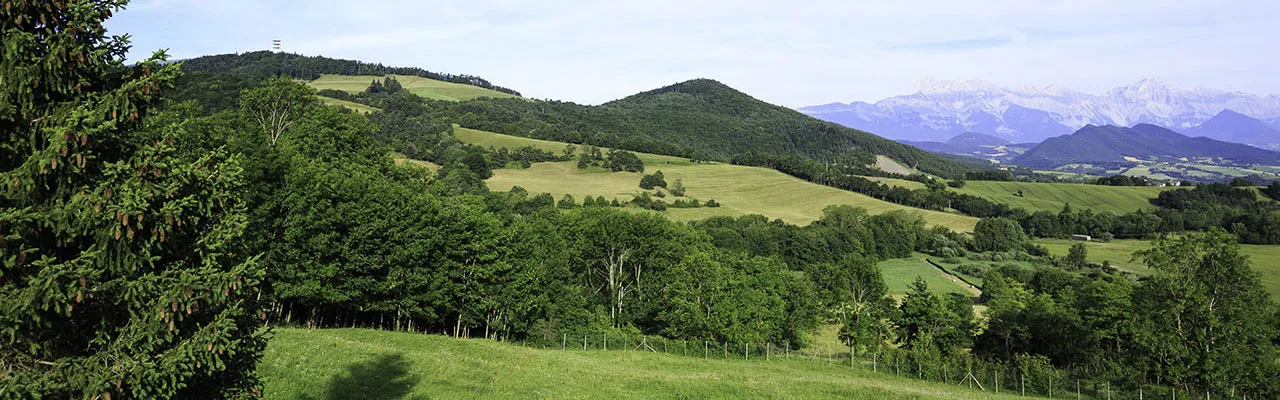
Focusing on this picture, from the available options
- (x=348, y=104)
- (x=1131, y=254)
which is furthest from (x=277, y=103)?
(x=348, y=104)

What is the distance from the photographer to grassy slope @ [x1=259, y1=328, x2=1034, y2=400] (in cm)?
2120

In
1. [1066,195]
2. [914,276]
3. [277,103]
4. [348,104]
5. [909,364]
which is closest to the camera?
[909,364]

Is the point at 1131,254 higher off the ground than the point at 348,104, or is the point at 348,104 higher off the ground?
the point at 348,104

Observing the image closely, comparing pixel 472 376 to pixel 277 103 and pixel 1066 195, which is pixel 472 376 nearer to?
pixel 277 103

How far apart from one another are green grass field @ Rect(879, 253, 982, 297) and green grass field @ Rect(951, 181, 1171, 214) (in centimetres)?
6705

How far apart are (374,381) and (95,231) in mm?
15248

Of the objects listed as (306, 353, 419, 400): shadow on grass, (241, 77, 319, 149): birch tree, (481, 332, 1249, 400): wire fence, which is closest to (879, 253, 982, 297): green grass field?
(481, 332, 1249, 400): wire fence

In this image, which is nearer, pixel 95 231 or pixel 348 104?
pixel 95 231

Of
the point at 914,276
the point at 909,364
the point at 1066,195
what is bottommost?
the point at 914,276

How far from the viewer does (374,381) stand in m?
22.4

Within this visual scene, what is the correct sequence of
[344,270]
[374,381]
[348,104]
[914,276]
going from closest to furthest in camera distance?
1. [374,381]
2. [344,270]
3. [914,276]
4. [348,104]

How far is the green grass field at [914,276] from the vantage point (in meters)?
97.5

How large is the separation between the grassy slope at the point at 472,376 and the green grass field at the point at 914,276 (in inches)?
2537

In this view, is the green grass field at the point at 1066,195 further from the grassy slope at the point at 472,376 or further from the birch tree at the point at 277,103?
the birch tree at the point at 277,103
